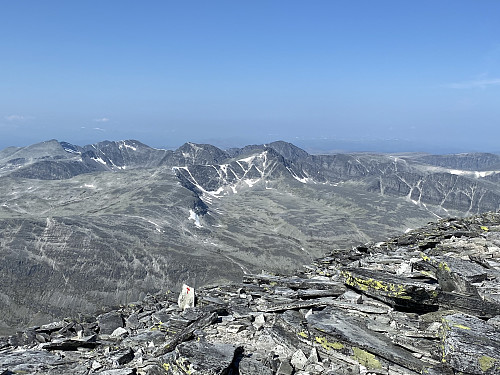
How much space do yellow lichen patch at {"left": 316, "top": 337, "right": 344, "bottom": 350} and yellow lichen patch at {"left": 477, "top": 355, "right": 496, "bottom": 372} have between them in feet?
13.7

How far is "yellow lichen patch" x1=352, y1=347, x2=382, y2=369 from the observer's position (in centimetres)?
1124

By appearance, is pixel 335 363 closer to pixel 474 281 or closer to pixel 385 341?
pixel 385 341

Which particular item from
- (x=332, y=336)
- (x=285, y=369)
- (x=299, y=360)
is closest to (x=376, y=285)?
(x=332, y=336)

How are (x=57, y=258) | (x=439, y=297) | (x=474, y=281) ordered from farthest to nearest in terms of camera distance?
(x=57, y=258) → (x=474, y=281) → (x=439, y=297)

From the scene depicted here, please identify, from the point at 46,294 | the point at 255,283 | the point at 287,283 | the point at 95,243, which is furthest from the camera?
the point at 95,243

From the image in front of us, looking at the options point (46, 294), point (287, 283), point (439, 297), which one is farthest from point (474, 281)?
point (46, 294)

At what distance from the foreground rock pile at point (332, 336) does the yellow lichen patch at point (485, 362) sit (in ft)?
0.08

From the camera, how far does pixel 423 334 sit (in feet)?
40.5

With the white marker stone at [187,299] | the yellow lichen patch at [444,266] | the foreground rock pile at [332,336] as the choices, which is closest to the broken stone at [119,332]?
the foreground rock pile at [332,336]

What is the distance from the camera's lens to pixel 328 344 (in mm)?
12430

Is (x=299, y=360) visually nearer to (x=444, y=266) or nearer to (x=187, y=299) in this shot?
(x=444, y=266)

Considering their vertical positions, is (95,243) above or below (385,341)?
below

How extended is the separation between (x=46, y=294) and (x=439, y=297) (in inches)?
4762

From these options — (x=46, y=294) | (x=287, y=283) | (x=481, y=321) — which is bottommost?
(x=46, y=294)
